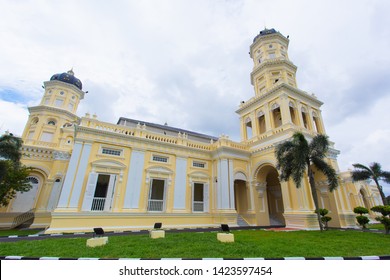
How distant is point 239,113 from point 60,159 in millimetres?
20342

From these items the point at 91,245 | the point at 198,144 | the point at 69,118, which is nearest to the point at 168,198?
the point at 198,144

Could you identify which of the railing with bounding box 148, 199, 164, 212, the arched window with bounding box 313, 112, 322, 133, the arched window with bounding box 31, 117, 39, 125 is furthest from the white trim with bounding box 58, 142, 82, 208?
the arched window with bounding box 313, 112, 322, 133

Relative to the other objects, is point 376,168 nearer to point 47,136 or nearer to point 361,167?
point 361,167

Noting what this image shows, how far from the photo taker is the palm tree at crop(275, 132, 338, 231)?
1197 cm

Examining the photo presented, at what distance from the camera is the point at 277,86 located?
18.4m

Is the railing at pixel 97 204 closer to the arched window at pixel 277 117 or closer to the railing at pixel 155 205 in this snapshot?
the railing at pixel 155 205

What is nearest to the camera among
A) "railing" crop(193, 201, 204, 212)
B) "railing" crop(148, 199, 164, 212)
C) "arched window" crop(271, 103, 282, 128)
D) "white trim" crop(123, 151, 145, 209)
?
"white trim" crop(123, 151, 145, 209)

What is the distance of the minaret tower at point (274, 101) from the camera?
58.3ft

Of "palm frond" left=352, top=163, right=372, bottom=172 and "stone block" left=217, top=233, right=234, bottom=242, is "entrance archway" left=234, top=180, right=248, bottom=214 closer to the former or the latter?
"stone block" left=217, top=233, right=234, bottom=242

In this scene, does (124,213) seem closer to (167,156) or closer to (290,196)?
(167,156)

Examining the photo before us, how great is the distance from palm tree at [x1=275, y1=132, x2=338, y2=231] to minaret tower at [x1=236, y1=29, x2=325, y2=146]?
3.34 metres

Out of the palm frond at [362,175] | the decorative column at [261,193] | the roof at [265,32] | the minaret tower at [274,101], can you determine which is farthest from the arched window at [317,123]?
the roof at [265,32]

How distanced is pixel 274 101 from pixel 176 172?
39.8 feet

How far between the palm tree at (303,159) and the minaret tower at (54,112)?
22.9 m
